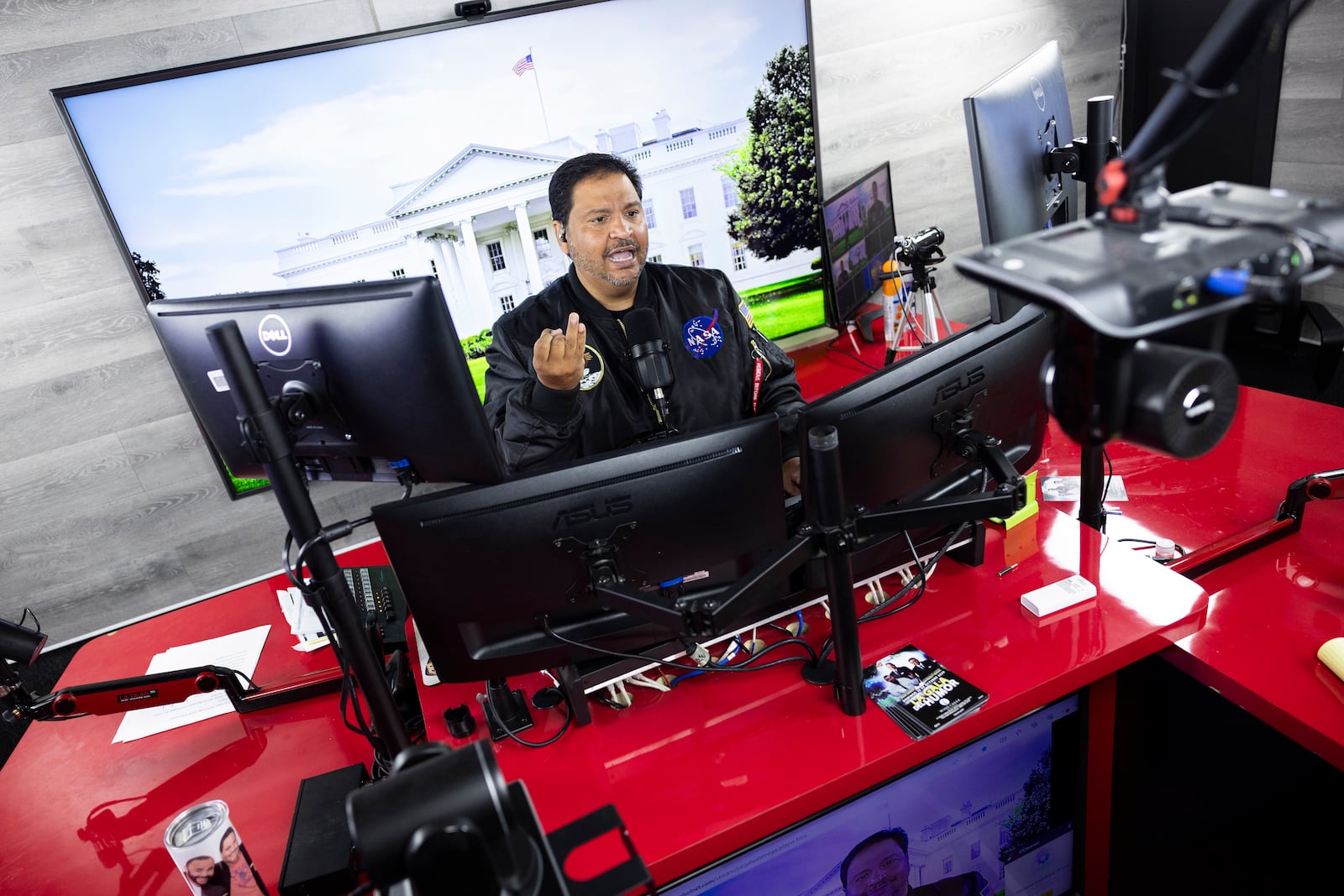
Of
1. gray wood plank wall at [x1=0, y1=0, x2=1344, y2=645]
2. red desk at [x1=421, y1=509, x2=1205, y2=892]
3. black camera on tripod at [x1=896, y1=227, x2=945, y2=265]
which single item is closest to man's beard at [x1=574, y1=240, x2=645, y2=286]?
black camera on tripod at [x1=896, y1=227, x2=945, y2=265]

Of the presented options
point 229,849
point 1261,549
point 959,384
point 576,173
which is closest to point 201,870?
point 229,849

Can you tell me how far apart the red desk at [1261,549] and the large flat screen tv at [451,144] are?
172 cm

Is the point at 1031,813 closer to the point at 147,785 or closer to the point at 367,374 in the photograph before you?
the point at 367,374

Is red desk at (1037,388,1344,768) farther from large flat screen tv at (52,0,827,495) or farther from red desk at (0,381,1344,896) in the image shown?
large flat screen tv at (52,0,827,495)

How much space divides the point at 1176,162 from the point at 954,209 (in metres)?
1.43

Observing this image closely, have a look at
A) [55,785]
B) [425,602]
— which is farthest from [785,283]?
[55,785]

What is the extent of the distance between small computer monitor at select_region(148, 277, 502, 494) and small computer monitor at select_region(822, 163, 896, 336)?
1622 mm

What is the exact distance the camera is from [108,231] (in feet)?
8.64

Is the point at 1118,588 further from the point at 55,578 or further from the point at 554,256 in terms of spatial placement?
the point at 55,578

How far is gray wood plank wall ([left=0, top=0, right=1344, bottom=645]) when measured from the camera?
249cm

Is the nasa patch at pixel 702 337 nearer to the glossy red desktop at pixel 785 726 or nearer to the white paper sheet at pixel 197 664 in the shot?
the glossy red desktop at pixel 785 726

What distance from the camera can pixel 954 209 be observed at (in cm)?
376

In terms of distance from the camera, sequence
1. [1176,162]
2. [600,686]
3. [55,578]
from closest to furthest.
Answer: [600,686] < [55,578] < [1176,162]

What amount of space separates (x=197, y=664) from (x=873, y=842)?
4.78 feet
